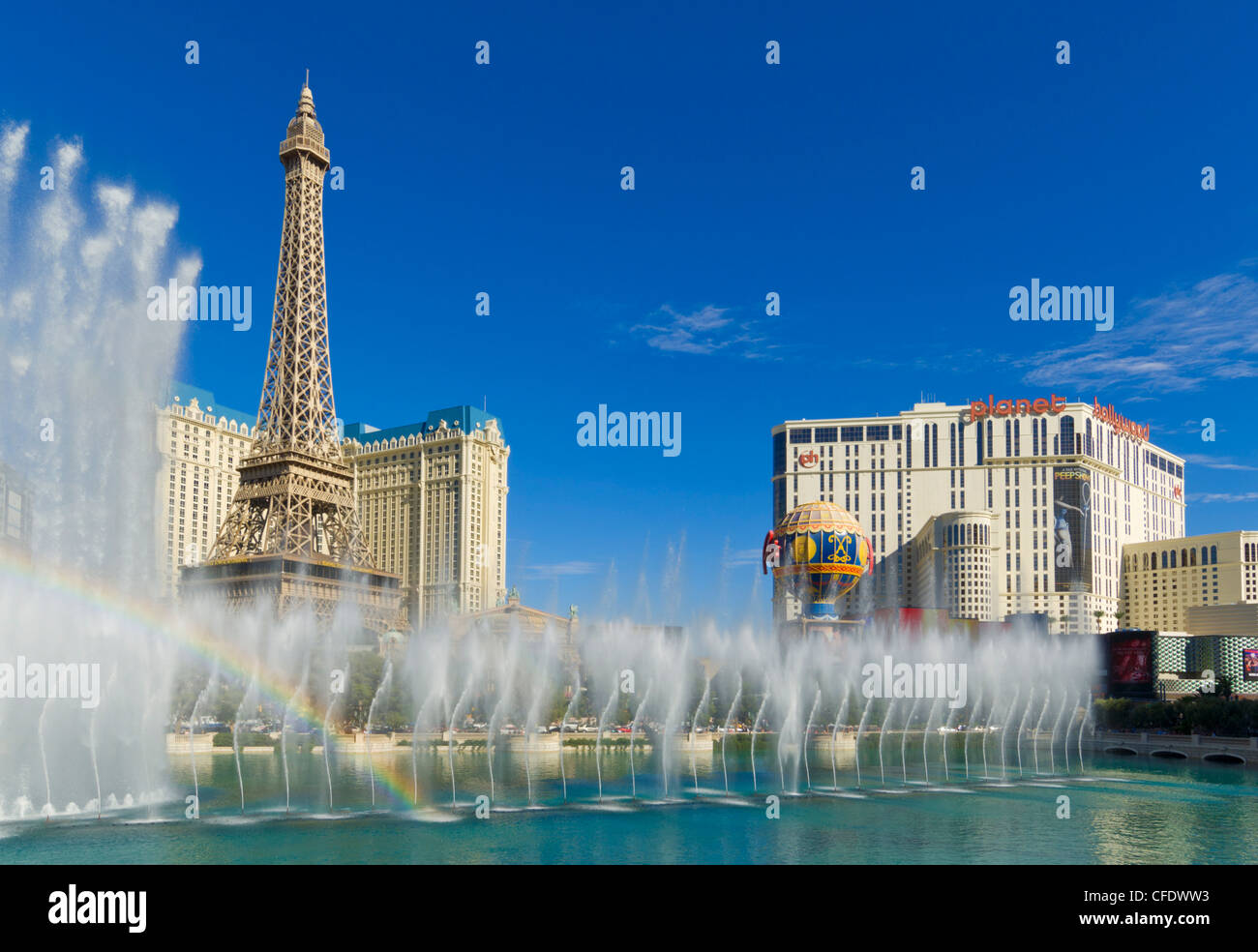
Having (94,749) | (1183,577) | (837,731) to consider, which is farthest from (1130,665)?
(94,749)

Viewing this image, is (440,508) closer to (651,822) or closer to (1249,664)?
(1249,664)

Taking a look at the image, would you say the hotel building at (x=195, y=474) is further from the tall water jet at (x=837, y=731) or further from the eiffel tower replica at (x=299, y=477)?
the tall water jet at (x=837, y=731)

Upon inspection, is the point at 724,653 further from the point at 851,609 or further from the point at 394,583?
the point at 851,609

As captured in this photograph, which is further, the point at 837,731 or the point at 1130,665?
the point at 1130,665

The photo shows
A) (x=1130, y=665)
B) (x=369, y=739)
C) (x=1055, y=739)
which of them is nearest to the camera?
(x=369, y=739)

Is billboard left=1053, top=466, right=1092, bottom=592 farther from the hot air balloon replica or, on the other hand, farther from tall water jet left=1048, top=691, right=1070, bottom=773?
tall water jet left=1048, top=691, right=1070, bottom=773

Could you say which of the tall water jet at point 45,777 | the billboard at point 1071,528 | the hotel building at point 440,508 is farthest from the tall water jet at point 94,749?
the billboard at point 1071,528
